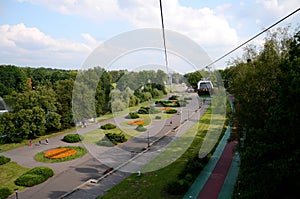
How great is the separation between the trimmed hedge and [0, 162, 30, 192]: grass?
330mm

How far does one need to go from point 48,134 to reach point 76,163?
36.2 feet

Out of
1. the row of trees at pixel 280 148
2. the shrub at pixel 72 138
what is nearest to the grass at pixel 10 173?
the shrub at pixel 72 138

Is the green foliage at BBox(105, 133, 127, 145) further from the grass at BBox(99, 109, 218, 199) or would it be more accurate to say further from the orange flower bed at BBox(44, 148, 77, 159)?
the grass at BBox(99, 109, 218, 199)

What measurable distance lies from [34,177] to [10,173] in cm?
289

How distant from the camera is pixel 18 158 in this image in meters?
20.3

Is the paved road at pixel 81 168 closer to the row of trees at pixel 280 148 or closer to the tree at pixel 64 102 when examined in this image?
the tree at pixel 64 102

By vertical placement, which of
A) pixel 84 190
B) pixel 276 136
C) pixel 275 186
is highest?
pixel 276 136

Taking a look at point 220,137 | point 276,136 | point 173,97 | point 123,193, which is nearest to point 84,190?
point 123,193

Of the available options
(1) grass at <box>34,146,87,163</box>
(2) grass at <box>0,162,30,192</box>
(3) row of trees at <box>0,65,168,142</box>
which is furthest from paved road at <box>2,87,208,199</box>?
(3) row of trees at <box>0,65,168,142</box>

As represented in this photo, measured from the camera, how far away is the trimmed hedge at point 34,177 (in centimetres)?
1526

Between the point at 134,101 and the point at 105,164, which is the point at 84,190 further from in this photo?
the point at 134,101

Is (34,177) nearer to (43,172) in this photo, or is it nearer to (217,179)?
(43,172)

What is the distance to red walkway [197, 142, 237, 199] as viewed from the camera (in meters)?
12.4

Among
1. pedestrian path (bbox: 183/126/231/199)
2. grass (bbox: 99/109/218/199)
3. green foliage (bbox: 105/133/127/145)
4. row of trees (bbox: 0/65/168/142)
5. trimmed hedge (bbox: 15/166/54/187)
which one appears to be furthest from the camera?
row of trees (bbox: 0/65/168/142)
